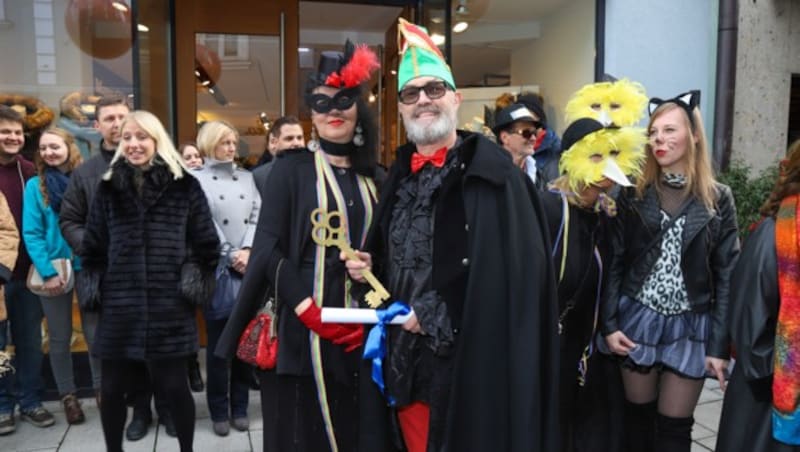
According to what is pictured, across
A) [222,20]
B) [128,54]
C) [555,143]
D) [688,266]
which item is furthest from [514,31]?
[688,266]

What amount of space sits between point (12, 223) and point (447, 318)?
2908mm

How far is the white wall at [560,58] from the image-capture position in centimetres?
568

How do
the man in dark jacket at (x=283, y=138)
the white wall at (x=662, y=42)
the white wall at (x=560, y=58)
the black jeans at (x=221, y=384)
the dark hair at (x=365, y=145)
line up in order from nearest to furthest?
the dark hair at (x=365, y=145), the black jeans at (x=221, y=384), the man in dark jacket at (x=283, y=138), the white wall at (x=662, y=42), the white wall at (x=560, y=58)

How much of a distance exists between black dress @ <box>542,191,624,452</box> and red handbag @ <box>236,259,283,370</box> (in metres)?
1.24

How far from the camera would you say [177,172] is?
10.3ft

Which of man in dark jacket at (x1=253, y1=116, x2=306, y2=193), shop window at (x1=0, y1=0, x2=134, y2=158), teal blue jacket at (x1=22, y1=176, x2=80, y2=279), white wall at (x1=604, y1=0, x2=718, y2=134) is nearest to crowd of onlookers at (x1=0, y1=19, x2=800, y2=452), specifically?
teal blue jacket at (x1=22, y1=176, x2=80, y2=279)

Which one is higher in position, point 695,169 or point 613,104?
point 613,104

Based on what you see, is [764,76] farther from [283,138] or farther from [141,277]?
[141,277]

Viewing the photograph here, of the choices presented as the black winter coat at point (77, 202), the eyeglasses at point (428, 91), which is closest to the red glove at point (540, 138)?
the eyeglasses at point (428, 91)

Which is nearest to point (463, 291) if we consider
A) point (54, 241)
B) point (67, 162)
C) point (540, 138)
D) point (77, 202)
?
point (540, 138)

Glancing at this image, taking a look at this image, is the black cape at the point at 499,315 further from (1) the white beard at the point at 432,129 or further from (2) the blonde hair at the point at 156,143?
(2) the blonde hair at the point at 156,143

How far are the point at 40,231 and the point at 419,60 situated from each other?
306 centimetres

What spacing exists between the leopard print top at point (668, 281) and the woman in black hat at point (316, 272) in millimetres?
1335

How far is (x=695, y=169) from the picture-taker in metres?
2.75
